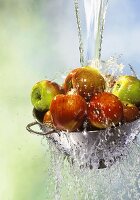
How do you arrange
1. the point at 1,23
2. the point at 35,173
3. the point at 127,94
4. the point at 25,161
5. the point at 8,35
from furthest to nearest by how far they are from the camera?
1. the point at 35,173
2. the point at 25,161
3. the point at 8,35
4. the point at 1,23
5. the point at 127,94

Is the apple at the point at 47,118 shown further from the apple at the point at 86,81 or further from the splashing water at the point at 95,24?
the splashing water at the point at 95,24

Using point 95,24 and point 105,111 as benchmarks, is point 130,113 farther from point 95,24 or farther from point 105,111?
point 95,24

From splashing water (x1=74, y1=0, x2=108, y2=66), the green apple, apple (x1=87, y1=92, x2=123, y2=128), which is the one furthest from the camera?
splashing water (x1=74, y1=0, x2=108, y2=66)

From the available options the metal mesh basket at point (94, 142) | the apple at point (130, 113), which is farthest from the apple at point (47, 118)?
the apple at point (130, 113)

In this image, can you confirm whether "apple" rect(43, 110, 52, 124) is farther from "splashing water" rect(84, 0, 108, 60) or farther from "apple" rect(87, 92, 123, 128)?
"splashing water" rect(84, 0, 108, 60)

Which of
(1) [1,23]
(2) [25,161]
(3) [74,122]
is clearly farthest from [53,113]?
(2) [25,161]

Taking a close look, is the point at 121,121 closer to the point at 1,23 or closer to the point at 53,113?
the point at 53,113

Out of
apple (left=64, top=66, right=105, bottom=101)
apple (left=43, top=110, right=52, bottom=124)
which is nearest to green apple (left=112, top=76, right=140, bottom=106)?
apple (left=64, top=66, right=105, bottom=101)
